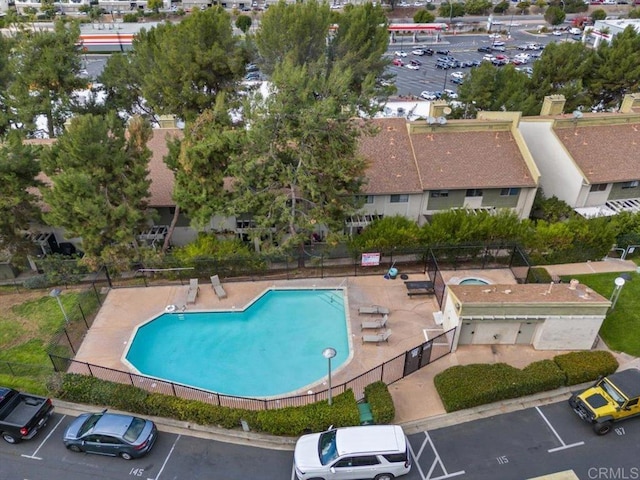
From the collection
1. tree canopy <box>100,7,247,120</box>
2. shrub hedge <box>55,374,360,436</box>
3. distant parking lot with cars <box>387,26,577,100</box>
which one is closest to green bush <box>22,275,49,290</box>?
shrub hedge <box>55,374,360,436</box>

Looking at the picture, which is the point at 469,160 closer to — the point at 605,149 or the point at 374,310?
the point at 605,149

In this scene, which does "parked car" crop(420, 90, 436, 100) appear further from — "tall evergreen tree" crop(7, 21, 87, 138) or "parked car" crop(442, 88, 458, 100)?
"tall evergreen tree" crop(7, 21, 87, 138)

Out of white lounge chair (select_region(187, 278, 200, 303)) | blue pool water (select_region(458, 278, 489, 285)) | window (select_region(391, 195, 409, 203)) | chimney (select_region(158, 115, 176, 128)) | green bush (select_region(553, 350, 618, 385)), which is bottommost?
white lounge chair (select_region(187, 278, 200, 303))

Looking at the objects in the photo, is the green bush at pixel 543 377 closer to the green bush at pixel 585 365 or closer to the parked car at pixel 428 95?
the green bush at pixel 585 365

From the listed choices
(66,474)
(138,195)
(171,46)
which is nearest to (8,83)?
(171,46)

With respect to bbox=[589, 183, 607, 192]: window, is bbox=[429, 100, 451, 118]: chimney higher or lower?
higher
